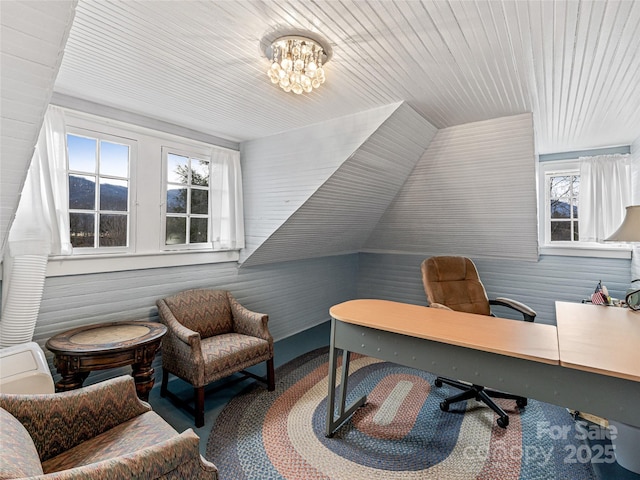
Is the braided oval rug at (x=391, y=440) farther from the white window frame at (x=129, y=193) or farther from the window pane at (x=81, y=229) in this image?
the window pane at (x=81, y=229)

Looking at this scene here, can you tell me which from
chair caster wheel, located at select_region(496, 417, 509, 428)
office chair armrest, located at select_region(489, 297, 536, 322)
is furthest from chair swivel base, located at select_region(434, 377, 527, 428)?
office chair armrest, located at select_region(489, 297, 536, 322)

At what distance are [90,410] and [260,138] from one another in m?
2.49

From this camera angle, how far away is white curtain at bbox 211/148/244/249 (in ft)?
10.5

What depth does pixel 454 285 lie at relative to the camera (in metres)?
3.04

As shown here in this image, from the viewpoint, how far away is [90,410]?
141 centimetres

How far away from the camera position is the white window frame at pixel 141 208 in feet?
7.77

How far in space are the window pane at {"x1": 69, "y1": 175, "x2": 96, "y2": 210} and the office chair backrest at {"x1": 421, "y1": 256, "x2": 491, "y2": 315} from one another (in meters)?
2.71

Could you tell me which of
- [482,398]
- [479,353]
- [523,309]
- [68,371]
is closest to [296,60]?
[479,353]

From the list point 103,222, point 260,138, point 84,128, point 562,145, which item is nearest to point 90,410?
point 103,222

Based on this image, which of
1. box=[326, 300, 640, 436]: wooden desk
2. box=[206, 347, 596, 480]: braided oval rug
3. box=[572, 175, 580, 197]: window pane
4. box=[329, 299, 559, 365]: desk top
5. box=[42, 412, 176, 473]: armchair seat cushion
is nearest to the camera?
box=[42, 412, 176, 473]: armchair seat cushion

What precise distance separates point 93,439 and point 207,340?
134cm

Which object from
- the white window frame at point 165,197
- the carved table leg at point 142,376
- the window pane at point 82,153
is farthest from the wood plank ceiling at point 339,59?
the carved table leg at point 142,376

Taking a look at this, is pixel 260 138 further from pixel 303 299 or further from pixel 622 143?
pixel 622 143

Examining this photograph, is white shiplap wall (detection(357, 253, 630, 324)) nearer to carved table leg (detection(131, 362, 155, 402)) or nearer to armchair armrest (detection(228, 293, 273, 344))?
armchair armrest (detection(228, 293, 273, 344))
